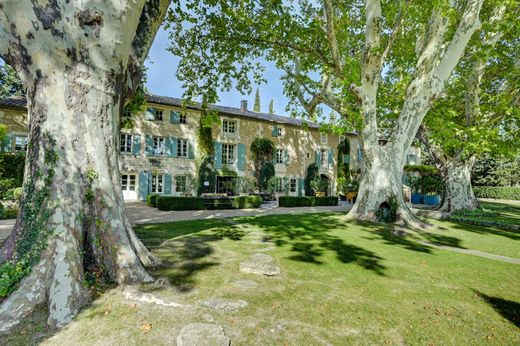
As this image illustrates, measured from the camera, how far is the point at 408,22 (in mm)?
11727

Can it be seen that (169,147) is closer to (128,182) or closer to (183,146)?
(183,146)

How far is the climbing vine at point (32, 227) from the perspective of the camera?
2941 mm

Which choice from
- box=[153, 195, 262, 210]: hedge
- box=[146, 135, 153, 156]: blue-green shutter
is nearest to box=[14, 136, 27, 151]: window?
box=[146, 135, 153, 156]: blue-green shutter

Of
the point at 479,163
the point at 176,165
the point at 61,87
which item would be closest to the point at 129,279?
the point at 61,87

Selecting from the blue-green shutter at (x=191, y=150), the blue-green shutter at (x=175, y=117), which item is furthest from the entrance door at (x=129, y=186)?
the blue-green shutter at (x=175, y=117)

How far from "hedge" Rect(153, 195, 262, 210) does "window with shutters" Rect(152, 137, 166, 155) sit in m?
6.26

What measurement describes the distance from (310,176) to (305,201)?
311 inches

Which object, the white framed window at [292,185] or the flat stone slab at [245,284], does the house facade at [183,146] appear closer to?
the white framed window at [292,185]

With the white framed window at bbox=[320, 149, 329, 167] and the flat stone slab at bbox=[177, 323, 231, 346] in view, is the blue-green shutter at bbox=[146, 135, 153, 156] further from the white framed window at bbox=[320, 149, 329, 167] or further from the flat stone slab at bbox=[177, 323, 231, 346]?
the flat stone slab at bbox=[177, 323, 231, 346]

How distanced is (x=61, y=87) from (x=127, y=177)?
1656 cm

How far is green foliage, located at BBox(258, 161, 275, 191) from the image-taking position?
22.7m

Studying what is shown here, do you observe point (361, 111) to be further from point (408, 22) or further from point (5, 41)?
point (5, 41)

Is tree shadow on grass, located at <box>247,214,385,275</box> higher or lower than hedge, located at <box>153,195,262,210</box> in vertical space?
lower

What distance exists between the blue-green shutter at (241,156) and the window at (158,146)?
6097 millimetres
